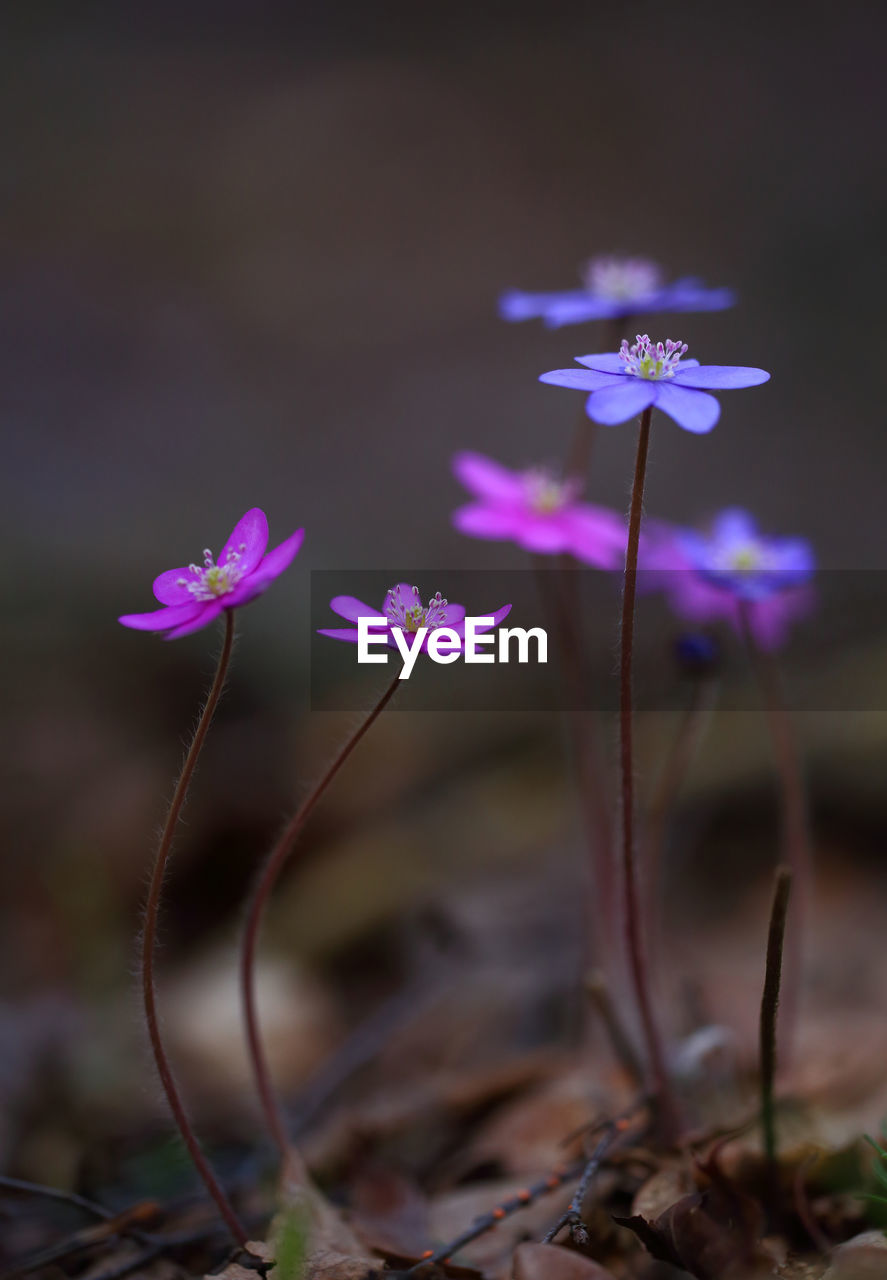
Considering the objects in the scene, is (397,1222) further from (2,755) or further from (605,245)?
(605,245)

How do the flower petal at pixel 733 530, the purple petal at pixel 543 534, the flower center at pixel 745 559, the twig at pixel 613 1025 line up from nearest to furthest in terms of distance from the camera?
1. the twig at pixel 613 1025
2. the purple petal at pixel 543 534
3. the flower center at pixel 745 559
4. the flower petal at pixel 733 530

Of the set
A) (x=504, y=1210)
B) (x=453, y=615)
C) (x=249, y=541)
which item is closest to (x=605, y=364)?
(x=453, y=615)

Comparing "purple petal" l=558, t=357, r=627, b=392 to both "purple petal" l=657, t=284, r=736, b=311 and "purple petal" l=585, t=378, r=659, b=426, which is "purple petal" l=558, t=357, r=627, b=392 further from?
"purple petal" l=657, t=284, r=736, b=311

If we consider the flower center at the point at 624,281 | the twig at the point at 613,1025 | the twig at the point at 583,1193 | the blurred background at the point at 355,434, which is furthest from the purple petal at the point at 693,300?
the blurred background at the point at 355,434

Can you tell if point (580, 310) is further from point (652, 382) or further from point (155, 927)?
point (155, 927)

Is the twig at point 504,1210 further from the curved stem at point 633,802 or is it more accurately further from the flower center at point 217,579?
the flower center at point 217,579

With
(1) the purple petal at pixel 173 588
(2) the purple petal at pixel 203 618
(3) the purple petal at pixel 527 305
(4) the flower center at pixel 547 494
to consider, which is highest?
(3) the purple petal at pixel 527 305
